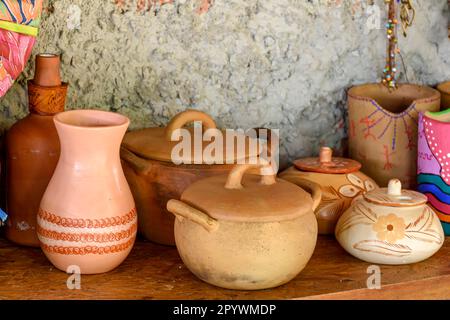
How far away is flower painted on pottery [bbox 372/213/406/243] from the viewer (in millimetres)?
1271

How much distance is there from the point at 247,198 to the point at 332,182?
31 centimetres

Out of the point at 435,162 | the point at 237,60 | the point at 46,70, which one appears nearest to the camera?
the point at 46,70

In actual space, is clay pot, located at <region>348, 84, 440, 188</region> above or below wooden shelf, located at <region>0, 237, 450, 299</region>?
above

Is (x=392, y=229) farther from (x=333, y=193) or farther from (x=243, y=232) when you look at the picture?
(x=243, y=232)

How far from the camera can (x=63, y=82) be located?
1344 mm

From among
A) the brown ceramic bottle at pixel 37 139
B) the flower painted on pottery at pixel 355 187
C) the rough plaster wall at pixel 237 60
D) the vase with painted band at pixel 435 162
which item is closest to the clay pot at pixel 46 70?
the brown ceramic bottle at pixel 37 139

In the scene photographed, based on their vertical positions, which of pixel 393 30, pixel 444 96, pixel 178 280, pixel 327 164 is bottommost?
pixel 178 280

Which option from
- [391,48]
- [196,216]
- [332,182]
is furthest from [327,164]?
[196,216]

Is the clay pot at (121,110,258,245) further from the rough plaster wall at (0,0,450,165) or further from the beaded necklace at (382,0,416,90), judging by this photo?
the beaded necklace at (382,0,416,90)

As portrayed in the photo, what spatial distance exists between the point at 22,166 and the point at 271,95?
0.53m

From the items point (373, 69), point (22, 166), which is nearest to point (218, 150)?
point (22, 166)

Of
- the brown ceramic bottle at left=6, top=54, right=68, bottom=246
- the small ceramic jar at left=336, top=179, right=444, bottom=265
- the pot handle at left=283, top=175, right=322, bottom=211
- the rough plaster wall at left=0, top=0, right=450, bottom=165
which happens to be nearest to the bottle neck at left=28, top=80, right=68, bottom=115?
the brown ceramic bottle at left=6, top=54, right=68, bottom=246

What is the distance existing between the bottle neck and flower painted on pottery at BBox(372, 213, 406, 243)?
0.56 meters

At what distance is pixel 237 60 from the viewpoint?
59.1 inches
